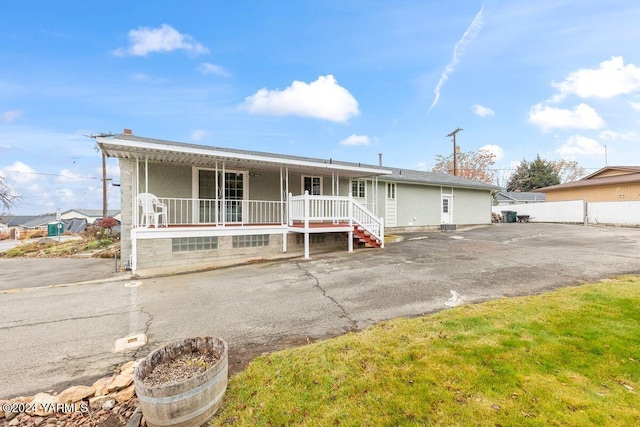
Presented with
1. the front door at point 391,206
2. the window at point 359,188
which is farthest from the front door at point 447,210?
the window at point 359,188

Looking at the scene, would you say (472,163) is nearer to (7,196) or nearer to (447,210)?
(447,210)

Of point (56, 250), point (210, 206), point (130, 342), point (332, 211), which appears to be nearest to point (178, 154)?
point (210, 206)

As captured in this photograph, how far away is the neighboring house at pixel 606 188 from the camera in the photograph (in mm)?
18731

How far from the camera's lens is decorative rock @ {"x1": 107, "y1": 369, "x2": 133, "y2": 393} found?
111 inches

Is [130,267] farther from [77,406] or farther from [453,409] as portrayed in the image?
[453,409]

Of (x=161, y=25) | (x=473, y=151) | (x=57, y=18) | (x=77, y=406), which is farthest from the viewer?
(x=473, y=151)

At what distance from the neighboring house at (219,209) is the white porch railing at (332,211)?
0.12ft

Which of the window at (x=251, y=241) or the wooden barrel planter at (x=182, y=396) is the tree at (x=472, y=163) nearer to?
the window at (x=251, y=241)

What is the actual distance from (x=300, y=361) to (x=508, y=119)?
24047 mm

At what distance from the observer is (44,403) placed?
2635 mm

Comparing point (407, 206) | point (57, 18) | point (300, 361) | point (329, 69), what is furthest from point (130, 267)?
point (329, 69)

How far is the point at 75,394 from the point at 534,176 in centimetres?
5099

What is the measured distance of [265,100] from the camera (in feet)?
79.5

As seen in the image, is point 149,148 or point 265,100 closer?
point 149,148
